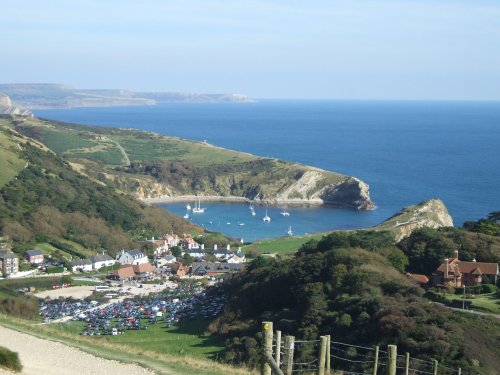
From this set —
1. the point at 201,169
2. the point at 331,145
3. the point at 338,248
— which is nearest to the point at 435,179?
the point at 201,169

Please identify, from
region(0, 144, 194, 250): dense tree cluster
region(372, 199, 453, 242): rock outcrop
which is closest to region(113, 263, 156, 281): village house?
region(0, 144, 194, 250): dense tree cluster

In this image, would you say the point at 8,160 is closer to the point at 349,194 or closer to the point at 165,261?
the point at 165,261

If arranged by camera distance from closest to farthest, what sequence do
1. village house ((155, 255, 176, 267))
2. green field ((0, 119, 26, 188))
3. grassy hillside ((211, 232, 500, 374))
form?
grassy hillside ((211, 232, 500, 374)) < village house ((155, 255, 176, 267)) < green field ((0, 119, 26, 188))

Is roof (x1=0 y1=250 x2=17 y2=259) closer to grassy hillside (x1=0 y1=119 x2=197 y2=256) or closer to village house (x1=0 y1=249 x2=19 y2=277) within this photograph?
village house (x1=0 y1=249 x2=19 y2=277)

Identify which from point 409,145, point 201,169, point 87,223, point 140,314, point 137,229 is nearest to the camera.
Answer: point 140,314

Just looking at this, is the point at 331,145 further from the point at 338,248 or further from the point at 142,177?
the point at 338,248
